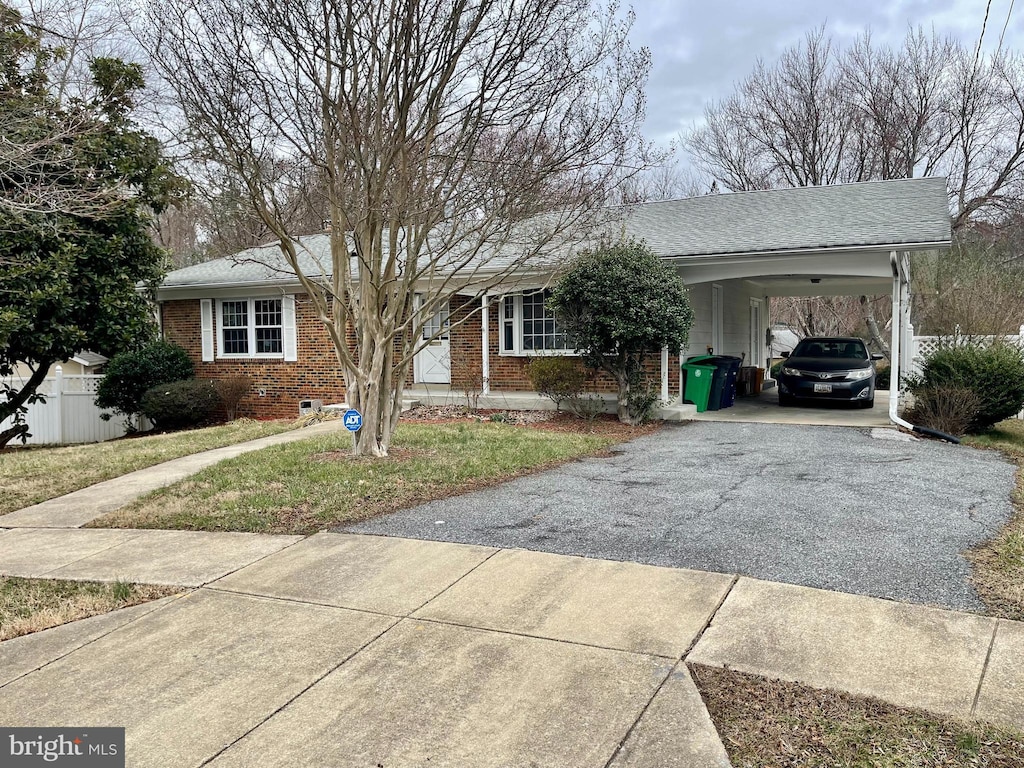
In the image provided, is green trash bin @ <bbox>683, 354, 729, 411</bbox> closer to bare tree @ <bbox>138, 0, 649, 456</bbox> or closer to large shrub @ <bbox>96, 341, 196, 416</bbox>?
bare tree @ <bbox>138, 0, 649, 456</bbox>

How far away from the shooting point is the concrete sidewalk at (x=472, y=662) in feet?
10.0

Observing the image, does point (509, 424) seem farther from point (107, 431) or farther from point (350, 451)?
→ point (107, 431)

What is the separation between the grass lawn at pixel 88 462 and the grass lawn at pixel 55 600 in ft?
10.1

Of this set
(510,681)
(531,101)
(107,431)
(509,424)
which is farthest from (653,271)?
(107,431)

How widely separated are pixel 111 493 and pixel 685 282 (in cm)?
963

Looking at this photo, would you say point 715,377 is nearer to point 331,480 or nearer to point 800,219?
point 800,219

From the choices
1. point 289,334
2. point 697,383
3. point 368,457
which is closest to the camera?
point 368,457

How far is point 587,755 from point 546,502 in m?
4.12

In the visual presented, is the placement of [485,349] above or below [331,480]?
above

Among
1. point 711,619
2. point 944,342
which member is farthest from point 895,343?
point 711,619

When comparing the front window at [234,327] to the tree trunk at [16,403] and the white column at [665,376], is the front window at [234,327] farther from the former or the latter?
the white column at [665,376]

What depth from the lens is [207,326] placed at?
17.7 metres

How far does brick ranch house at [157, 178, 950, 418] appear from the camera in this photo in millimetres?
12602

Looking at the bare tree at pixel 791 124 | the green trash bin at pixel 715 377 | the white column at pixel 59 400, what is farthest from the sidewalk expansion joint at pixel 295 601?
the bare tree at pixel 791 124
